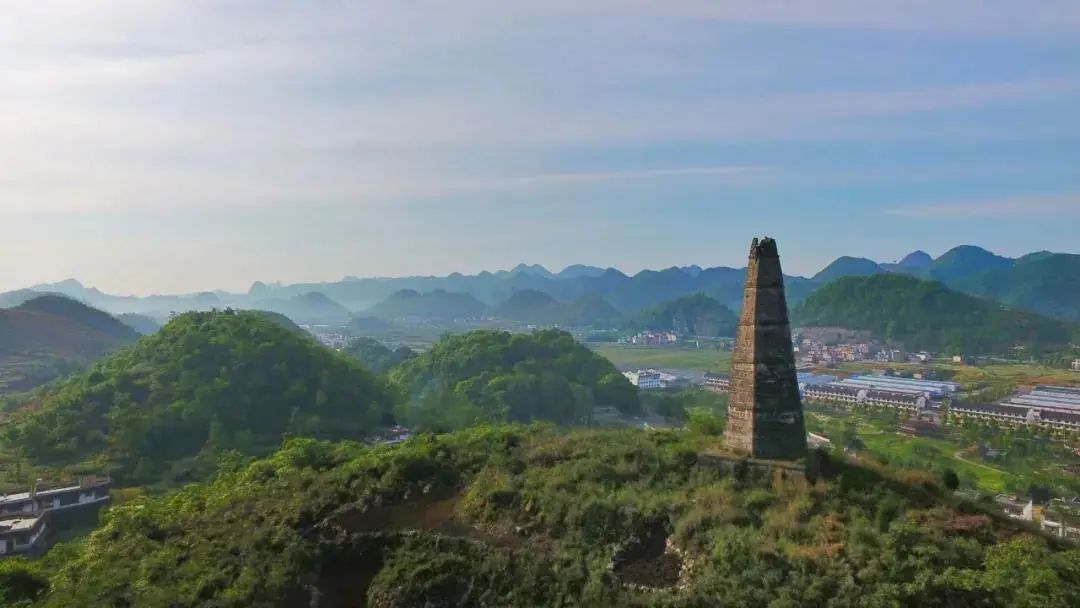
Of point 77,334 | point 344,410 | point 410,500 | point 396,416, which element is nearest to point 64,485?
point 344,410

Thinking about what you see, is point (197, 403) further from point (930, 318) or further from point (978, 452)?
point (930, 318)

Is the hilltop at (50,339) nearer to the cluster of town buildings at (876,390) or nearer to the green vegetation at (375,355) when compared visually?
the green vegetation at (375,355)

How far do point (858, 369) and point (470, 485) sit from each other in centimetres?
8094

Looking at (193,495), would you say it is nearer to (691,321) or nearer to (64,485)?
(64,485)

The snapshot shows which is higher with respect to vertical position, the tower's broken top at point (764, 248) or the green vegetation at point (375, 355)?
the tower's broken top at point (764, 248)

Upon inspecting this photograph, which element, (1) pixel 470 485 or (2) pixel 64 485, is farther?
(2) pixel 64 485

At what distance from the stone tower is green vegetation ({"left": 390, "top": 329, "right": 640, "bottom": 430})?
30024 millimetres

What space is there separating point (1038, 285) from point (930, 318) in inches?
2886

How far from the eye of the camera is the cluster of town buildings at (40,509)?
79.3ft

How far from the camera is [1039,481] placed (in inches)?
1318

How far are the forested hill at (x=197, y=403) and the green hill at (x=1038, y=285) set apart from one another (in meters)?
136

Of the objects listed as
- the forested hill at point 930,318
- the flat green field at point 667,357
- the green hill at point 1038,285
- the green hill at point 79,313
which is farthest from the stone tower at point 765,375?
the green hill at point 1038,285

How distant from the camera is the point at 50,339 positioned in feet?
274

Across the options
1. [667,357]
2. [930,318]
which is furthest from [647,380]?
[930,318]
